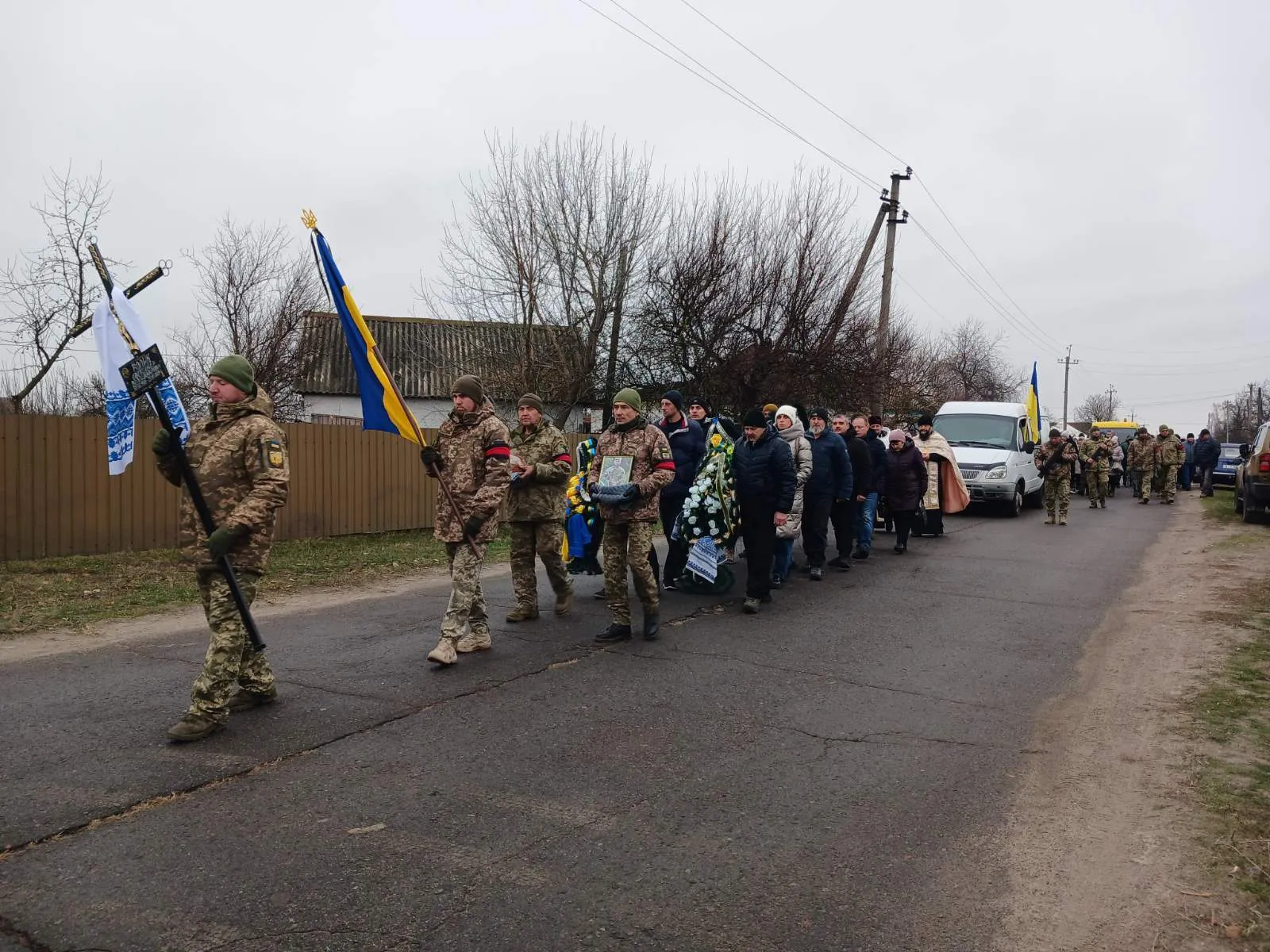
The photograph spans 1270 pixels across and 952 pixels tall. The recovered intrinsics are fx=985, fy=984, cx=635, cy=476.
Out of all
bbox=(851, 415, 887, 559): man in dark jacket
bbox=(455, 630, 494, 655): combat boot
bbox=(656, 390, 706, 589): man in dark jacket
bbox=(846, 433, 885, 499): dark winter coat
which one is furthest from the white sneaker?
bbox=(851, 415, 887, 559): man in dark jacket

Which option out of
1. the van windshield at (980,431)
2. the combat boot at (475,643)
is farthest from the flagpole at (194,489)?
the van windshield at (980,431)

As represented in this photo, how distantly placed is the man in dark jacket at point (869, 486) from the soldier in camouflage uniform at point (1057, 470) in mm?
4936

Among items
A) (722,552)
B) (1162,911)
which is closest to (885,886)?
(1162,911)

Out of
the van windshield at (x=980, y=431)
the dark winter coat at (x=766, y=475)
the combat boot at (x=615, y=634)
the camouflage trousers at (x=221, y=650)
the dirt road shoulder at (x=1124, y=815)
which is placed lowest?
the dirt road shoulder at (x=1124, y=815)

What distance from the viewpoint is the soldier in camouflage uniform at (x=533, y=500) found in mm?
8102

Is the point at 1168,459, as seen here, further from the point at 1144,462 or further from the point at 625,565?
the point at 625,565

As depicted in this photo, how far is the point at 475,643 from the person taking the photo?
7.10 meters

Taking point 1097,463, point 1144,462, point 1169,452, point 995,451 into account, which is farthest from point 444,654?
point 1169,452

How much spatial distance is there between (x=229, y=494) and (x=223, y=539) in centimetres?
37

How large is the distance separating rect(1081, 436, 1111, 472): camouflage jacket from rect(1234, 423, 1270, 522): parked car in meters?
3.23

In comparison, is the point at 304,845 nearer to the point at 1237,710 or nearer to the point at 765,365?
the point at 1237,710

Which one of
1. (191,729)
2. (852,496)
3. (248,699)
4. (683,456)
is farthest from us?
(852,496)

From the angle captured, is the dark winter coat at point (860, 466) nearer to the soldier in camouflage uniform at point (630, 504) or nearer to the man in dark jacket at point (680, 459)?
the man in dark jacket at point (680, 459)

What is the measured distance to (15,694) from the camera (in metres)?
5.93
